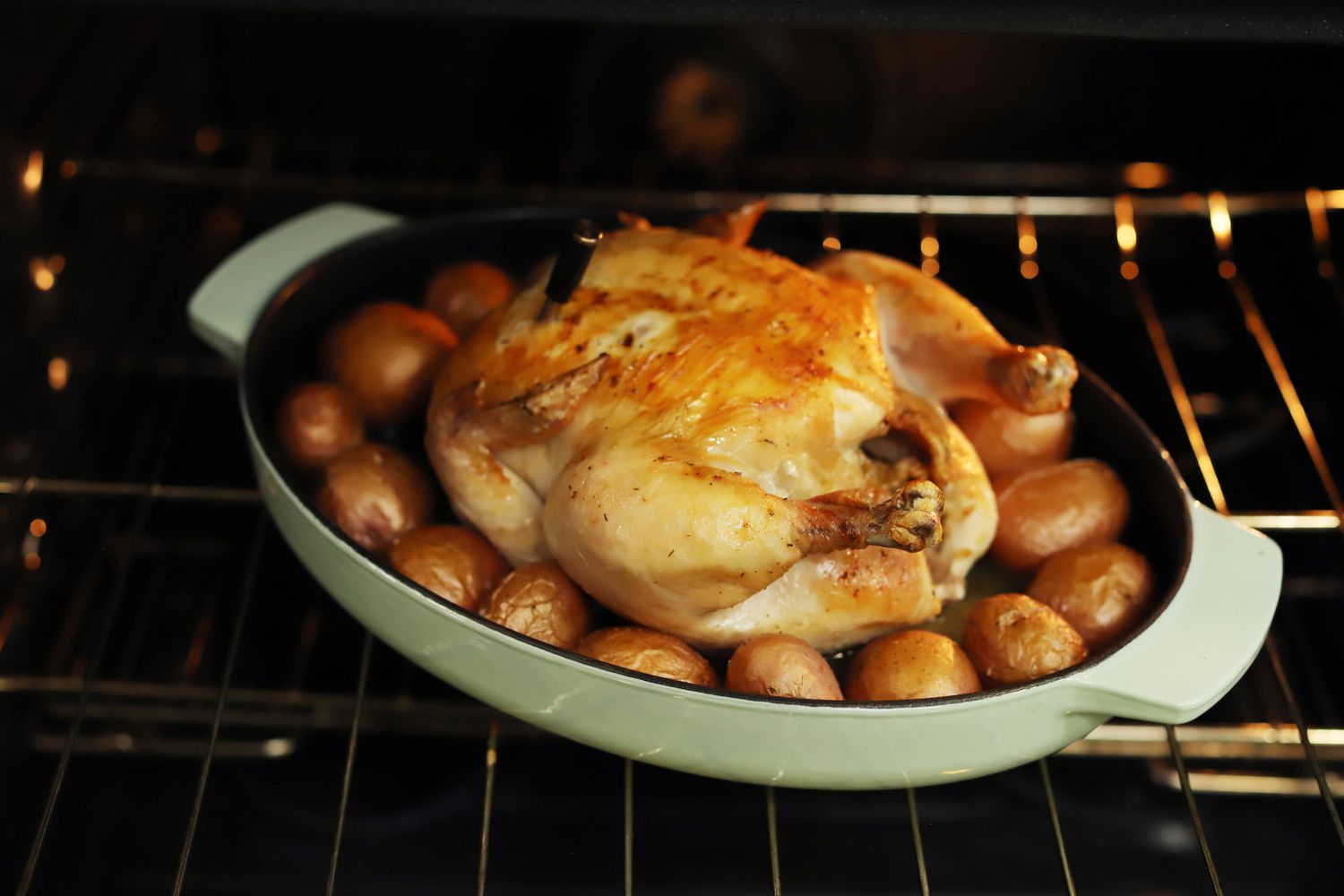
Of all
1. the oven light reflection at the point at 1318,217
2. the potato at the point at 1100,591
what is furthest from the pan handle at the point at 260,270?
the oven light reflection at the point at 1318,217

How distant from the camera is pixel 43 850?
150cm

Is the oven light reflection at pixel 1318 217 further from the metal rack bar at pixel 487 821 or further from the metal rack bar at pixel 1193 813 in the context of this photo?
the metal rack bar at pixel 487 821

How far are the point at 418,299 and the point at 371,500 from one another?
1.42 ft

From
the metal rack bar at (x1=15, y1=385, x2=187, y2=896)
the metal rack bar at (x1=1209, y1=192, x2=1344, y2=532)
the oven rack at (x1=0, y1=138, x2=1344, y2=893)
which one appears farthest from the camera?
the metal rack bar at (x1=1209, y1=192, x2=1344, y2=532)

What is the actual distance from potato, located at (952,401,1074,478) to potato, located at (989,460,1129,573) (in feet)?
0.13

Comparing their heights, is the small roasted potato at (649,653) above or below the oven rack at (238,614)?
above

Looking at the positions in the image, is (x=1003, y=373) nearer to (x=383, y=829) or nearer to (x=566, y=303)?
(x=566, y=303)

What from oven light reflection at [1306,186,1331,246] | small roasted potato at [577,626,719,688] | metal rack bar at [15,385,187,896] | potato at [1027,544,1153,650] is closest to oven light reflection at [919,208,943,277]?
oven light reflection at [1306,186,1331,246]

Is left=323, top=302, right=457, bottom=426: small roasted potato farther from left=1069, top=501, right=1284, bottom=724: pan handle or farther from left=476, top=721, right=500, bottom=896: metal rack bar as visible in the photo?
left=1069, top=501, right=1284, bottom=724: pan handle

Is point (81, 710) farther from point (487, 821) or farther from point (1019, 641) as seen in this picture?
point (1019, 641)

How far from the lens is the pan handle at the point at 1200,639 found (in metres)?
1.16

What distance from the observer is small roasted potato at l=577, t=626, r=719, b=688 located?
49.0 inches

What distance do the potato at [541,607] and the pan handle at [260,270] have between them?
17.3 inches

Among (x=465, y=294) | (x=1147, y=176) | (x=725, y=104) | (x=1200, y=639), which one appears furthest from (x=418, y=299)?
(x=1147, y=176)
